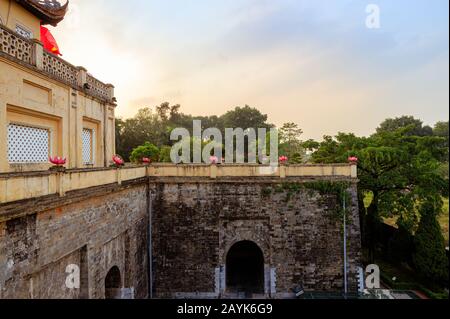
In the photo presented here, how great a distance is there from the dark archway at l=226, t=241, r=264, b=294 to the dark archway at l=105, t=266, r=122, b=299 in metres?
4.83

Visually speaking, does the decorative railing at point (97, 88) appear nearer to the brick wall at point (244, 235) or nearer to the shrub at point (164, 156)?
the brick wall at point (244, 235)

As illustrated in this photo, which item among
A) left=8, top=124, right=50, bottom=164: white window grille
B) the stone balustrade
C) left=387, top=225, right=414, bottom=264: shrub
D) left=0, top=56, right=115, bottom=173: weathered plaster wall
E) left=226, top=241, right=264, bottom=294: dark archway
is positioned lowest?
left=226, top=241, right=264, bottom=294: dark archway

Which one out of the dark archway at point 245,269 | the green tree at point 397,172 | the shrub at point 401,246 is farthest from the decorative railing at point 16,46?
the shrub at point 401,246

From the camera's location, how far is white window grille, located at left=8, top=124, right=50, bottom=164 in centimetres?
656

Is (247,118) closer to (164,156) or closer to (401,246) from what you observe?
(164,156)

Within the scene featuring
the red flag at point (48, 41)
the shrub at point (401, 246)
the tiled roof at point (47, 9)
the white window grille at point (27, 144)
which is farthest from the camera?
the shrub at point (401, 246)

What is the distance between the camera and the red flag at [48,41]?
965 centimetres

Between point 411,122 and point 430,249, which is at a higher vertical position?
point 411,122

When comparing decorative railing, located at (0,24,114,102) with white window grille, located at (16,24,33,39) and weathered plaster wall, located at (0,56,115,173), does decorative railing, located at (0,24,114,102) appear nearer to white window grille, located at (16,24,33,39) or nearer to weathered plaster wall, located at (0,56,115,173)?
weathered plaster wall, located at (0,56,115,173)

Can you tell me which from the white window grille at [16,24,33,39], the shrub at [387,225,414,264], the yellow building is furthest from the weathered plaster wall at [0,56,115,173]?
the shrub at [387,225,414,264]

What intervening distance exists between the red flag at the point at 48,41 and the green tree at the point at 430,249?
53.0ft

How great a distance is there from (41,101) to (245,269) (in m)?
10.9

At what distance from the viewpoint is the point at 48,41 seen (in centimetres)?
976

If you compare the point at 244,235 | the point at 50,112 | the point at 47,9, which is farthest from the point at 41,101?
the point at 244,235
